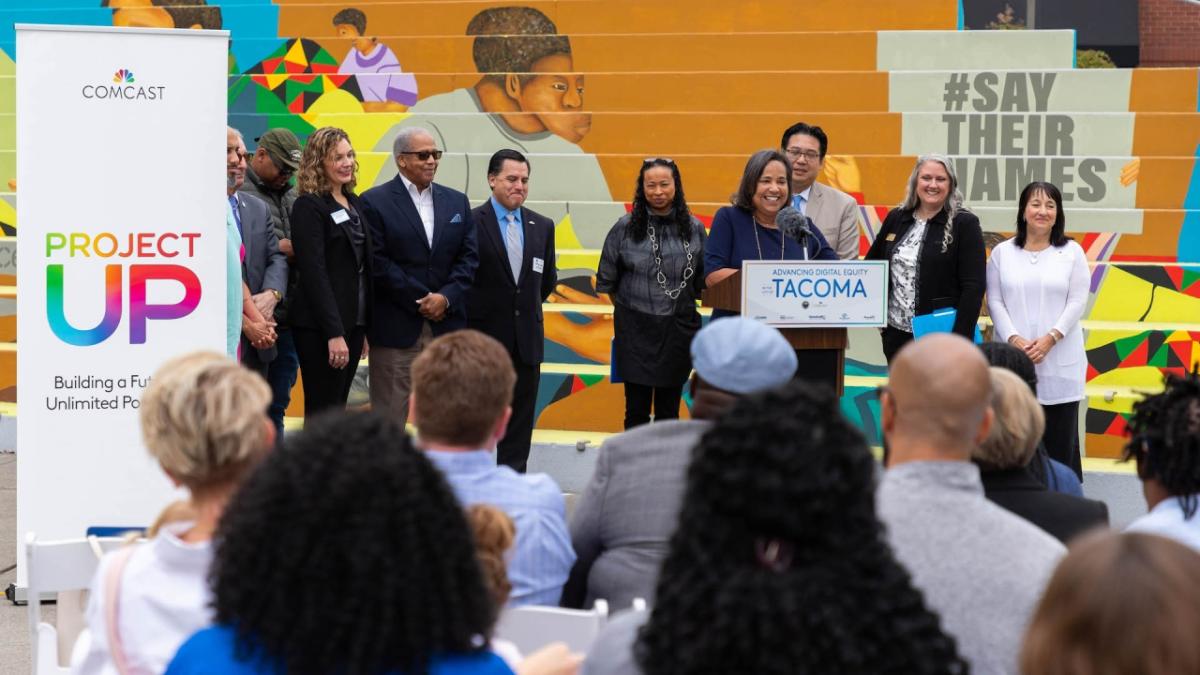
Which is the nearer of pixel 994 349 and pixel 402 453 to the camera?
pixel 402 453

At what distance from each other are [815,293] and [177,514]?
4.33 m

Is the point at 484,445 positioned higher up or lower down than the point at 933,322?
lower down

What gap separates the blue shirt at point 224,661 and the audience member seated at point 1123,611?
0.77m

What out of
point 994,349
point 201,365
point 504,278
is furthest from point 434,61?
point 201,365

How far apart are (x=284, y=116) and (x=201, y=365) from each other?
27.5ft

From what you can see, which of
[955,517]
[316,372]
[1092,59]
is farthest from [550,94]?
[955,517]

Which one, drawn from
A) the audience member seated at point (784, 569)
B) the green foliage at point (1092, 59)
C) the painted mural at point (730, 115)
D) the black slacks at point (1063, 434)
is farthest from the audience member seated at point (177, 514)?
the green foliage at point (1092, 59)

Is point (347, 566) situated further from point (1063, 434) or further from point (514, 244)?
point (514, 244)

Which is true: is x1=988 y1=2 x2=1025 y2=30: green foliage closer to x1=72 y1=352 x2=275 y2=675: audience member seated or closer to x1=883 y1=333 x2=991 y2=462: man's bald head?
x1=883 y1=333 x2=991 y2=462: man's bald head

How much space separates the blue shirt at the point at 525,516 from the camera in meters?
3.17

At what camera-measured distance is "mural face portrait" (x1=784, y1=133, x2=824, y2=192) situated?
7.46m

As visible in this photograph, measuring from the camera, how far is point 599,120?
33.2 feet

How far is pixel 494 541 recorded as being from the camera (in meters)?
2.67

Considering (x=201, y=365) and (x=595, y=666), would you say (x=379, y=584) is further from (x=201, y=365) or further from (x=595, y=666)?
(x=201, y=365)
